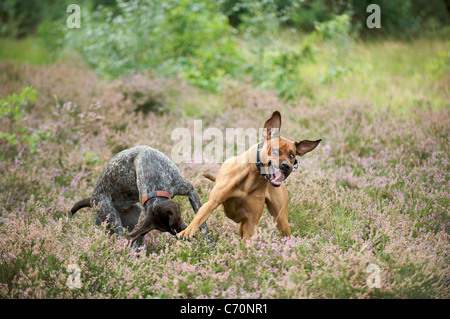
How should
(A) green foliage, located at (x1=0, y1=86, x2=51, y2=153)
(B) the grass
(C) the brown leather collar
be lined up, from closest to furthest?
(C) the brown leather collar, (B) the grass, (A) green foliage, located at (x1=0, y1=86, x2=51, y2=153)

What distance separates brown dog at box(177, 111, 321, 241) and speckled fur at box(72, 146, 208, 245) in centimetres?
32

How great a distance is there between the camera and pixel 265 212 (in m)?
4.11

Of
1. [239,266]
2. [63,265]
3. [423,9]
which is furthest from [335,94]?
[423,9]

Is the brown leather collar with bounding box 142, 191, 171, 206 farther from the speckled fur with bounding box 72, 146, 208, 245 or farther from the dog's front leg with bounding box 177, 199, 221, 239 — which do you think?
the dog's front leg with bounding box 177, 199, 221, 239

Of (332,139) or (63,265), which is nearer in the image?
(63,265)

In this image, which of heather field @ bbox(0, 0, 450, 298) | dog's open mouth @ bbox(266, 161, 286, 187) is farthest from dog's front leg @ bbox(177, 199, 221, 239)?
dog's open mouth @ bbox(266, 161, 286, 187)

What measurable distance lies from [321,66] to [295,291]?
28.6 ft

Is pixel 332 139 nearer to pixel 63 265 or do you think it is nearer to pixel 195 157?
pixel 195 157

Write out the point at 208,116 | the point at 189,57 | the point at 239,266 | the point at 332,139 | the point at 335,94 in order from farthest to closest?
the point at 189,57 < the point at 335,94 < the point at 208,116 < the point at 332,139 < the point at 239,266

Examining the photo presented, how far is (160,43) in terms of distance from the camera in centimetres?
990

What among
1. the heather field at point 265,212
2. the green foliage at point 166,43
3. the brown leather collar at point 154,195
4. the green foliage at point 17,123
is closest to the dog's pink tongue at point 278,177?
the heather field at point 265,212

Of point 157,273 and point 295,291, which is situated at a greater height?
point 295,291

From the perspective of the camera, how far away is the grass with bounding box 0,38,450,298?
3.04 metres

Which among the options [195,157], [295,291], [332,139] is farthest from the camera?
[332,139]
